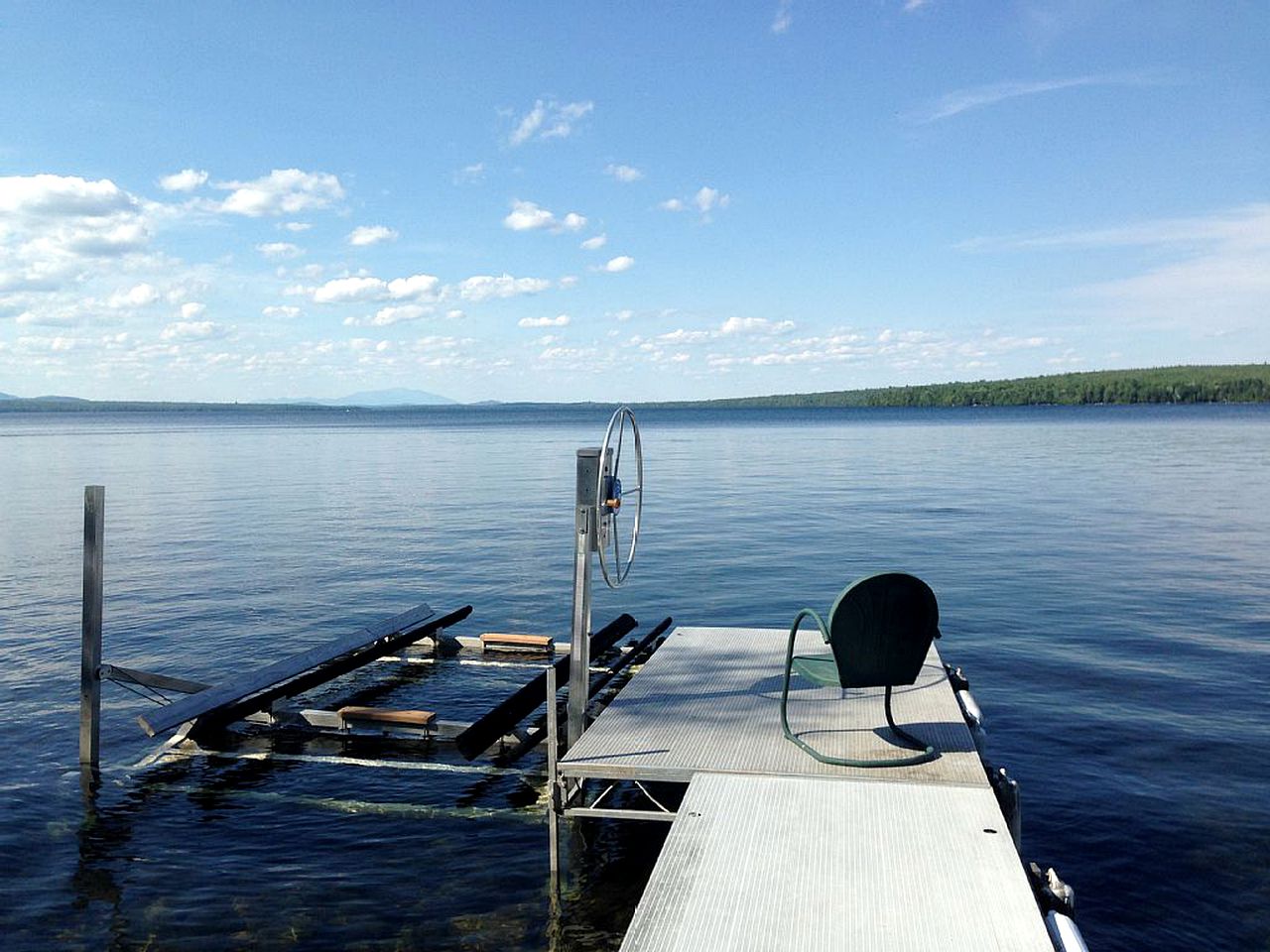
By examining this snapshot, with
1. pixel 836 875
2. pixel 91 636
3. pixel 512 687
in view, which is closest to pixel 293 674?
pixel 91 636

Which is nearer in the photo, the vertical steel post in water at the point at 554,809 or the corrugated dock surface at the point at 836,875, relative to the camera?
the corrugated dock surface at the point at 836,875

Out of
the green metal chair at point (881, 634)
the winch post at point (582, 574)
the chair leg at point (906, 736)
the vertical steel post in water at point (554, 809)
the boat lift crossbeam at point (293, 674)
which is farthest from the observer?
the boat lift crossbeam at point (293, 674)

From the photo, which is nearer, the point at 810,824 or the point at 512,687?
the point at 810,824

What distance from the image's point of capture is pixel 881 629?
707 centimetres

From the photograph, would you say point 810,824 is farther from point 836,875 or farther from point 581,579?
point 581,579

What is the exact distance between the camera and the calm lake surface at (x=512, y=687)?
25.1ft

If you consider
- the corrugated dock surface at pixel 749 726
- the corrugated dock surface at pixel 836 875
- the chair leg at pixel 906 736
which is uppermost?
the chair leg at pixel 906 736

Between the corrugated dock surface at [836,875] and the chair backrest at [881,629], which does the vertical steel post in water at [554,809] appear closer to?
the corrugated dock surface at [836,875]

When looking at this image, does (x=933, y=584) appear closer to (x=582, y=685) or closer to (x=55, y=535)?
(x=582, y=685)

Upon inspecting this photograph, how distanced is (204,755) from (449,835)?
11.6ft

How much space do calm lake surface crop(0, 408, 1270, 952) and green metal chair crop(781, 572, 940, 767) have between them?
98.3 inches

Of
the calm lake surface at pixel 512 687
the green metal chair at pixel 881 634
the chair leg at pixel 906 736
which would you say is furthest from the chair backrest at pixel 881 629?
the calm lake surface at pixel 512 687

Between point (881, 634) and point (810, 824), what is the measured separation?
5.61 ft

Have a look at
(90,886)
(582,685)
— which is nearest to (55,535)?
(90,886)
